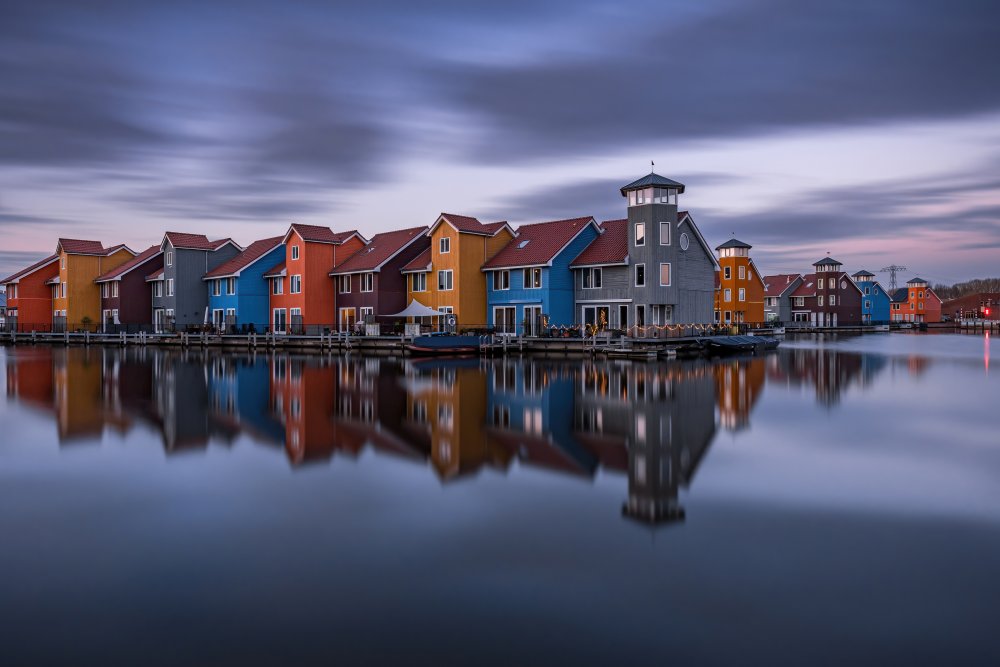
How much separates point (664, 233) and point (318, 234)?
29058 mm

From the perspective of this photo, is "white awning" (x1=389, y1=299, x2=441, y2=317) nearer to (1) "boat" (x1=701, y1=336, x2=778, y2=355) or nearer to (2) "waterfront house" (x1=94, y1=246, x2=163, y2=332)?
(1) "boat" (x1=701, y1=336, x2=778, y2=355)

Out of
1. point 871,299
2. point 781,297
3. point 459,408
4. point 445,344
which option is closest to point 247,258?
point 445,344

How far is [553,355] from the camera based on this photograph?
1866 inches

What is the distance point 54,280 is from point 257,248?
2870 cm

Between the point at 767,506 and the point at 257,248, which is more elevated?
the point at 257,248

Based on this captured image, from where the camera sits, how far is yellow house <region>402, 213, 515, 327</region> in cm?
5353

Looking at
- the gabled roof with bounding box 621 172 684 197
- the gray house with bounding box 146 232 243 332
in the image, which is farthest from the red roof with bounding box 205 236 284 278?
the gabled roof with bounding box 621 172 684 197

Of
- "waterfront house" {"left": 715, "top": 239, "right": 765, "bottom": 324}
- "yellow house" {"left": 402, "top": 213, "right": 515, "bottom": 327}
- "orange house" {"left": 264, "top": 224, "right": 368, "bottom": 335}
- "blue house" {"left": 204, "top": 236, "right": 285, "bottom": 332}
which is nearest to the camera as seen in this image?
"yellow house" {"left": 402, "top": 213, "right": 515, "bottom": 327}

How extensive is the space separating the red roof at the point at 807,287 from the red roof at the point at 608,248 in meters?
74.3

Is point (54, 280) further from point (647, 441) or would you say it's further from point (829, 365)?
point (647, 441)

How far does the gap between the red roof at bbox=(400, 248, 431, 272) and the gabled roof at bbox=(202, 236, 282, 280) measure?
14.9 meters

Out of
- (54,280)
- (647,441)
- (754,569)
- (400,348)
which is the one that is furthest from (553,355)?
(54,280)

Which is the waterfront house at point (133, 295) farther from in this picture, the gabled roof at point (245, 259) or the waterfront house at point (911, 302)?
the waterfront house at point (911, 302)

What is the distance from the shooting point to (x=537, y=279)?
51781 mm
